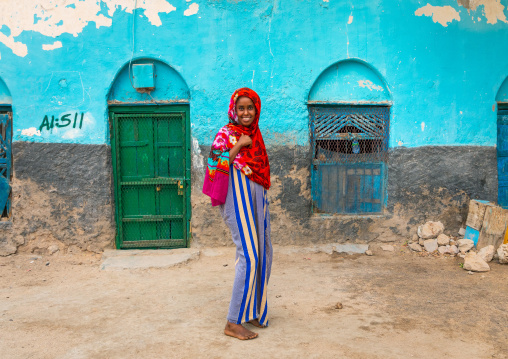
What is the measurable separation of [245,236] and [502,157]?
4268mm

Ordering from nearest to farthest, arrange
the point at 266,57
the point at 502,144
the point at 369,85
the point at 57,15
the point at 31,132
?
1. the point at 57,15
2. the point at 31,132
3. the point at 266,57
4. the point at 369,85
5. the point at 502,144

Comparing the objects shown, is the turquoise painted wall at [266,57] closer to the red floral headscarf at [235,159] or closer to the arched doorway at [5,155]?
the arched doorway at [5,155]

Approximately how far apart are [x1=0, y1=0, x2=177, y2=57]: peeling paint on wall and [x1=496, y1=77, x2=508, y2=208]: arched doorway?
4.14 metres

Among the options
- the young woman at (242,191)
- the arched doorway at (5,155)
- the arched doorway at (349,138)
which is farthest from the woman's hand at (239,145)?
the arched doorway at (5,155)

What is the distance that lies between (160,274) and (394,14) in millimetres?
3936

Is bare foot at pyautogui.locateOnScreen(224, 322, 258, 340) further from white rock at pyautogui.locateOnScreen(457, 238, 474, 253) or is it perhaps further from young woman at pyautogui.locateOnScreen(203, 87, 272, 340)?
white rock at pyautogui.locateOnScreen(457, 238, 474, 253)

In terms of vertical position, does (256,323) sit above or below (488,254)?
below

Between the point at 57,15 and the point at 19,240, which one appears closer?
the point at 57,15

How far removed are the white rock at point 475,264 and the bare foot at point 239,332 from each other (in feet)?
8.89

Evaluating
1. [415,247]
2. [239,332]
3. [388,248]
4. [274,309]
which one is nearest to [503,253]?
[415,247]

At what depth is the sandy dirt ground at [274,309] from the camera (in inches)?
115

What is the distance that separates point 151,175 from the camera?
17.4 ft

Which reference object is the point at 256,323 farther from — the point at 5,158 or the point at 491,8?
the point at 491,8

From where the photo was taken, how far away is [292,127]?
17.4 feet
